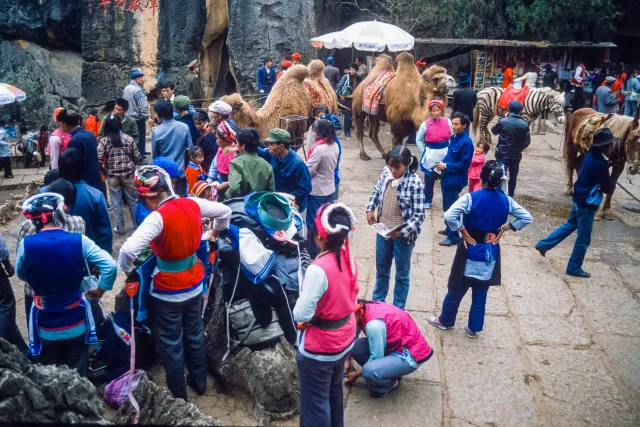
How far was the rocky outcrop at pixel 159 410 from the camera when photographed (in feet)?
11.9

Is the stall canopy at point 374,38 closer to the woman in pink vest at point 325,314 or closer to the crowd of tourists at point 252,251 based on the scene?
the crowd of tourists at point 252,251

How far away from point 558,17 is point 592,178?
13.7 m

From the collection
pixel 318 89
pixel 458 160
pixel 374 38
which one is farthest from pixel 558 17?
pixel 458 160

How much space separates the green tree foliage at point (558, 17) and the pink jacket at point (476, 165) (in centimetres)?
1250

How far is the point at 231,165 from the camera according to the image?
5.69 meters

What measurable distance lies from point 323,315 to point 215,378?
5.68 feet

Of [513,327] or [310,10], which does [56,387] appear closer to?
[513,327]

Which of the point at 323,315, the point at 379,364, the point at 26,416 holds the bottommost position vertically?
the point at 379,364

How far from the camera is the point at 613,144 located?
8.29m

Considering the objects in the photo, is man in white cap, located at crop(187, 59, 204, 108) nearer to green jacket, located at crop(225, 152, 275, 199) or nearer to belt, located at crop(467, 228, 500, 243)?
green jacket, located at crop(225, 152, 275, 199)

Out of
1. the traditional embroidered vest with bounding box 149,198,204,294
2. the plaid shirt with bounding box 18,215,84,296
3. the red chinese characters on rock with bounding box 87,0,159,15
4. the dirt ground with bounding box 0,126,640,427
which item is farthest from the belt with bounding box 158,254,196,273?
the red chinese characters on rock with bounding box 87,0,159,15

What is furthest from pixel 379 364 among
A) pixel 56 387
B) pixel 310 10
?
pixel 310 10

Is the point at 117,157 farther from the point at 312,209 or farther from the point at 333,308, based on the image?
the point at 333,308

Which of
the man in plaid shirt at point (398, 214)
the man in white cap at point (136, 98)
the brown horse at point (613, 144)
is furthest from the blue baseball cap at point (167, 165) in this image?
the brown horse at point (613, 144)
